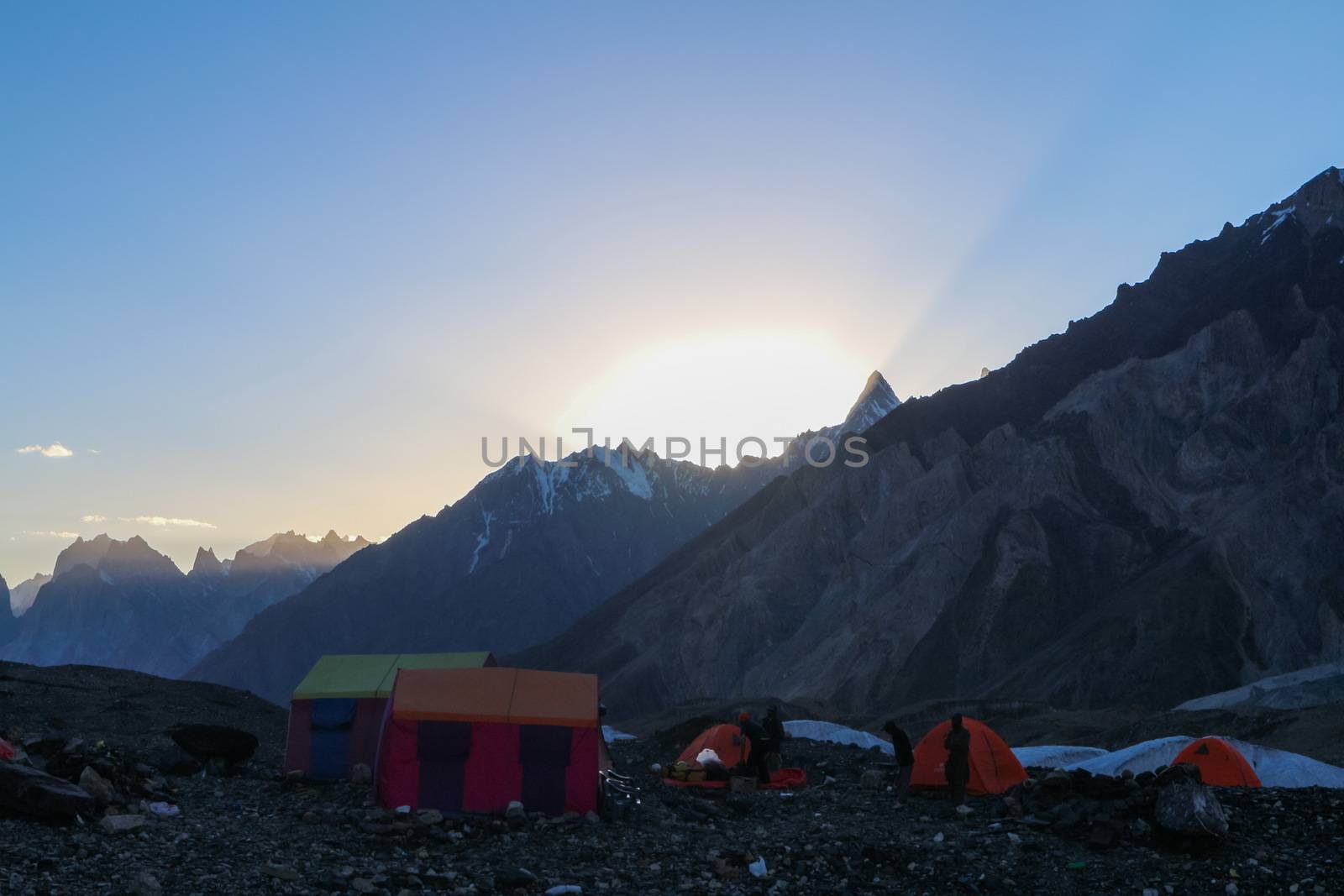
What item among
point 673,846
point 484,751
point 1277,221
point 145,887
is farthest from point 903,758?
point 1277,221

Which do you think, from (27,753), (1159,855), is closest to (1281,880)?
(1159,855)

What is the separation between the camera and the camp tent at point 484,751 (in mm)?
14711

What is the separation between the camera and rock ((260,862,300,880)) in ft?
35.0

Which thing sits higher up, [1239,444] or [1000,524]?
[1239,444]

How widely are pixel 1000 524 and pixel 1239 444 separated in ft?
46.6

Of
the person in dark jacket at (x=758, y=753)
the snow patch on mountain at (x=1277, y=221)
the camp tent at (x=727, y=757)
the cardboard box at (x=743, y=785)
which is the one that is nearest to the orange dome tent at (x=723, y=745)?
the camp tent at (x=727, y=757)

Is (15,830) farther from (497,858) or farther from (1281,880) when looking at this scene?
(1281,880)

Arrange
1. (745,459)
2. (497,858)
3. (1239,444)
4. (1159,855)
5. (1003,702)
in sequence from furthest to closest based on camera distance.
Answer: (745,459) < (1239,444) < (1003,702) < (497,858) < (1159,855)

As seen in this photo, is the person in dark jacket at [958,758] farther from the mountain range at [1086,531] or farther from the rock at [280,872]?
the mountain range at [1086,531]

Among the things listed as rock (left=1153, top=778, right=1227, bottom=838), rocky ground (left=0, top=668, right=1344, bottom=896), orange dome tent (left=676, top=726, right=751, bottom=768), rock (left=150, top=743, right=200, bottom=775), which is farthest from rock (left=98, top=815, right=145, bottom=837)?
orange dome tent (left=676, top=726, right=751, bottom=768)

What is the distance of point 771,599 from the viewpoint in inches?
2913

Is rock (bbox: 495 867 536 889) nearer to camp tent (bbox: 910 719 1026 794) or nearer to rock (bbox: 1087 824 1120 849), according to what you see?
rock (bbox: 1087 824 1120 849)

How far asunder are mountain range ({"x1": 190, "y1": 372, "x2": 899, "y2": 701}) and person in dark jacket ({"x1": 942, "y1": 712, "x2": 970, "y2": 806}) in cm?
10204

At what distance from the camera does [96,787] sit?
12648mm
